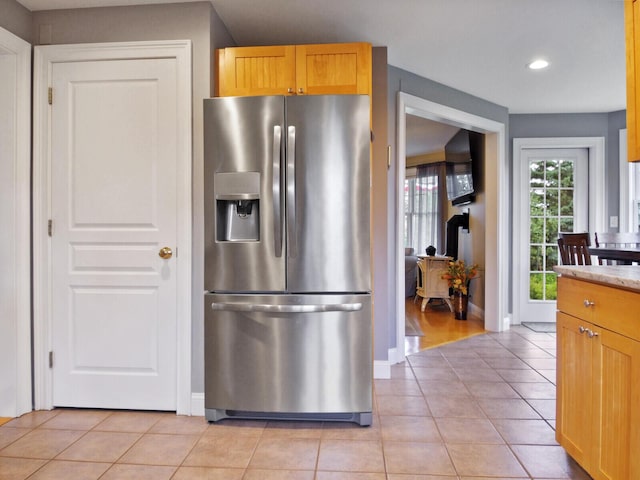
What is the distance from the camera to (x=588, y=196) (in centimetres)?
480

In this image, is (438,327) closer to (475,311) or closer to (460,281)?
(460,281)

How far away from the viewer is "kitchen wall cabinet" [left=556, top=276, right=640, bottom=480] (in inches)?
54.5

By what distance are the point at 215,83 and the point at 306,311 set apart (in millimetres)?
1445

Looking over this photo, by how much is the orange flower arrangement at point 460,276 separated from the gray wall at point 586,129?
56.2 inches

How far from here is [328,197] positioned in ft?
7.07

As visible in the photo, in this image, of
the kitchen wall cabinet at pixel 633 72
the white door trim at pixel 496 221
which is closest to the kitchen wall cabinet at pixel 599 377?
the kitchen wall cabinet at pixel 633 72

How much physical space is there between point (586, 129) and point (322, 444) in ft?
15.2

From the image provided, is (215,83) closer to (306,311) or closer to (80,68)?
(80,68)

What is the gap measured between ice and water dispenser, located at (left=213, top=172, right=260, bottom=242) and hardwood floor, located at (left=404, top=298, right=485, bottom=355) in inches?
82.3

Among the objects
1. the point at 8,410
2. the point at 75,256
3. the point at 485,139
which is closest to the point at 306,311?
the point at 75,256

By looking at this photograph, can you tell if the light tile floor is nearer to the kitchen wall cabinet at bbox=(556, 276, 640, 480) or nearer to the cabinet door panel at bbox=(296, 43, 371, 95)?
the kitchen wall cabinet at bbox=(556, 276, 640, 480)

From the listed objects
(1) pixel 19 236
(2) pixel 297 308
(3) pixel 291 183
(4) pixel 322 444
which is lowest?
(4) pixel 322 444

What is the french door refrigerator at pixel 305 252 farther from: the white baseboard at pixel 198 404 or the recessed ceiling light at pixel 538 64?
the recessed ceiling light at pixel 538 64

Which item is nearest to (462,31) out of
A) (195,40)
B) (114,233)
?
(195,40)
